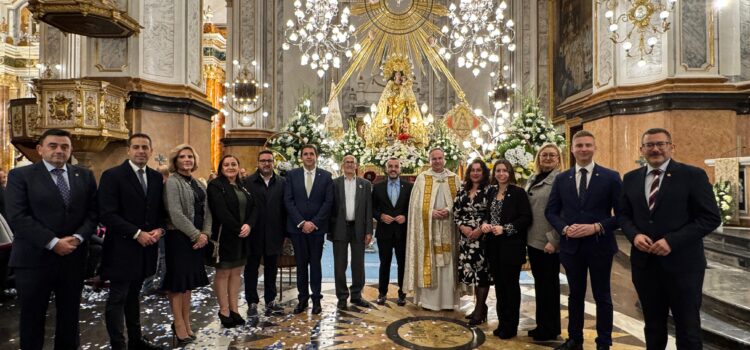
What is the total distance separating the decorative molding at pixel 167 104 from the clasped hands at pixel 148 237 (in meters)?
5.87

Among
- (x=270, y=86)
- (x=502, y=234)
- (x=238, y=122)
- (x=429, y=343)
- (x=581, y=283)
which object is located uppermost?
(x=270, y=86)

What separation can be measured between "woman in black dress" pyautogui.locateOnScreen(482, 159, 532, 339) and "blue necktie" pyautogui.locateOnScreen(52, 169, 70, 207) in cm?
371

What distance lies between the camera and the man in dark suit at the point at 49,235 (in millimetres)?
3408

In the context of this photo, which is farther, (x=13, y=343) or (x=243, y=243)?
(x=243, y=243)

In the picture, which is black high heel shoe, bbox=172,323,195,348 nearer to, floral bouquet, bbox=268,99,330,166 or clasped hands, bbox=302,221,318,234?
clasped hands, bbox=302,221,318,234

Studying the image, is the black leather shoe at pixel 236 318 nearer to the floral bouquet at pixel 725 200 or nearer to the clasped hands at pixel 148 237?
the clasped hands at pixel 148 237

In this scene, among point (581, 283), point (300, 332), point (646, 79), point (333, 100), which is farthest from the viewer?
point (333, 100)

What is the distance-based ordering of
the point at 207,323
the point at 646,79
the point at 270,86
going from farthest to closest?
the point at 270,86, the point at 646,79, the point at 207,323

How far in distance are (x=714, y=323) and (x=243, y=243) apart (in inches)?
190

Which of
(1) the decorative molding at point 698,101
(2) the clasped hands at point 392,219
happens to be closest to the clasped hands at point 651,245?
(2) the clasped hands at point 392,219

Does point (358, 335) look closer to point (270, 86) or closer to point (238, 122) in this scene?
point (238, 122)

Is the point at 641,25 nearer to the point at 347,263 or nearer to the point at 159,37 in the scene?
the point at 347,263

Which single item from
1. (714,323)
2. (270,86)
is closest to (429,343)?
(714,323)

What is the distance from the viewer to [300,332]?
4.66 m
